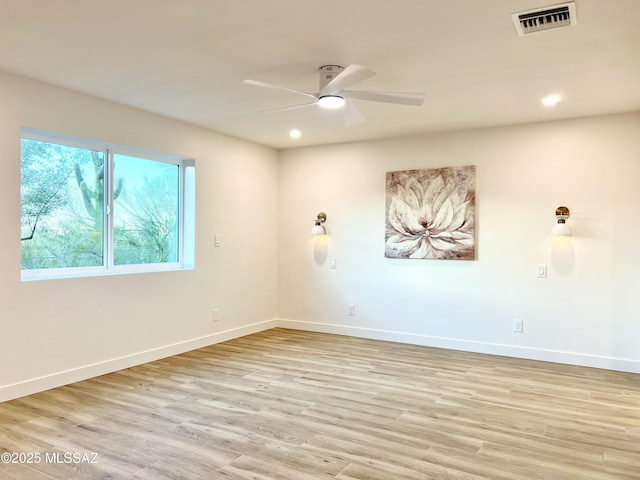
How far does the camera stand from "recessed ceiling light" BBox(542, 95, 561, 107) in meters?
3.76

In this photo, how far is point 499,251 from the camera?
477 cm

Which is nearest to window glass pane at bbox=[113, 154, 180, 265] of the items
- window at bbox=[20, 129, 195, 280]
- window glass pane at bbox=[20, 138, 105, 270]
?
window at bbox=[20, 129, 195, 280]

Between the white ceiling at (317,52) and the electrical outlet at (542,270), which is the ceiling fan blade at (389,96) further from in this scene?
the electrical outlet at (542,270)

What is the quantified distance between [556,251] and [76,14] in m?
4.36

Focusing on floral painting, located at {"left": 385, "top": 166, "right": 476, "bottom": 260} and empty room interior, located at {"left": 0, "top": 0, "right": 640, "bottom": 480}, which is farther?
floral painting, located at {"left": 385, "top": 166, "right": 476, "bottom": 260}

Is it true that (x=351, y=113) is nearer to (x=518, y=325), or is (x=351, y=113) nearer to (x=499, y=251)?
(x=499, y=251)

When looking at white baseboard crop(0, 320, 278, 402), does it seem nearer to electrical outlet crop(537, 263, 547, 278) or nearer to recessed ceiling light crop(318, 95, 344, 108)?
recessed ceiling light crop(318, 95, 344, 108)

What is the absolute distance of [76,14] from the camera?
2.42 m

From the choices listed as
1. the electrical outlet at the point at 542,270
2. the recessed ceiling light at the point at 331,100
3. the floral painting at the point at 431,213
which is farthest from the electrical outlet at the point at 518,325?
the recessed ceiling light at the point at 331,100

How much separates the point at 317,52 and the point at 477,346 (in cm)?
349

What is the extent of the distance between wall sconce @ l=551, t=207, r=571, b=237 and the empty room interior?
0.02 m

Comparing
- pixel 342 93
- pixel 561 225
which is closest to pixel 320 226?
pixel 561 225

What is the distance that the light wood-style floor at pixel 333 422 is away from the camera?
239 cm

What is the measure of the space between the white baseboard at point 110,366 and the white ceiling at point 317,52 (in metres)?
2.28
